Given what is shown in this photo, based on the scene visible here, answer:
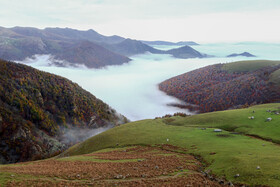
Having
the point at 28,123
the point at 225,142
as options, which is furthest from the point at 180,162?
the point at 28,123

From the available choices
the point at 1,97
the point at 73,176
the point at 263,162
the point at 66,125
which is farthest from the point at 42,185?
the point at 66,125

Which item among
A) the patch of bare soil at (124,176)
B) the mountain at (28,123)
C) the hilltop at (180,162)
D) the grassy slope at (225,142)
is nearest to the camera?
the patch of bare soil at (124,176)

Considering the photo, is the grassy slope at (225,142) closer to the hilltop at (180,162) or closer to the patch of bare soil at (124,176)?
the hilltop at (180,162)

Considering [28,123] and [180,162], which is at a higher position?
[180,162]

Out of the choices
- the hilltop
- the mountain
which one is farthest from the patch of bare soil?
the mountain

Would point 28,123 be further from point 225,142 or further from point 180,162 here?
point 180,162

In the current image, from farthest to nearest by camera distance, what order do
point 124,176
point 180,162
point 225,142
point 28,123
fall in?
1. point 28,123
2. point 225,142
3. point 180,162
4. point 124,176

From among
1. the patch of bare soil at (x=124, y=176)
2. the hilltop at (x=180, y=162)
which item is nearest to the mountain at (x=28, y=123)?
the hilltop at (x=180, y=162)
